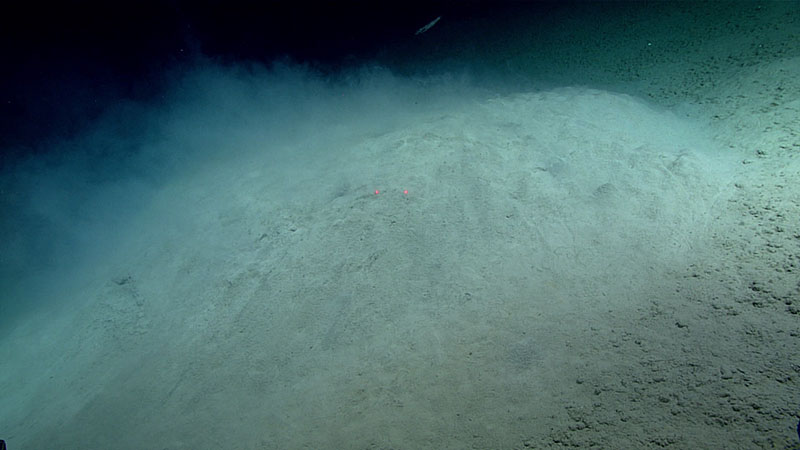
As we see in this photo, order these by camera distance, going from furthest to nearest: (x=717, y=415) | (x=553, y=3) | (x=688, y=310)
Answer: (x=553, y=3)
(x=688, y=310)
(x=717, y=415)

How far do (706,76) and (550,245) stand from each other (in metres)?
3.10

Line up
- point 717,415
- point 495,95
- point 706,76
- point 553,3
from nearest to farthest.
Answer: point 717,415
point 706,76
point 495,95
point 553,3

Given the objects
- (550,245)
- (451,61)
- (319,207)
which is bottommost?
(550,245)

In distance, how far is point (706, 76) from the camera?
13.0ft

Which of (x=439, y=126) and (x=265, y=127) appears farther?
(x=265, y=127)

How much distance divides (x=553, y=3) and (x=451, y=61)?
7.23 feet

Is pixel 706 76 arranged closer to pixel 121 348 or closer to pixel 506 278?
pixel 506 278

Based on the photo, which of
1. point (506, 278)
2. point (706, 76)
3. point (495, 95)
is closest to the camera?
point (506, 278)

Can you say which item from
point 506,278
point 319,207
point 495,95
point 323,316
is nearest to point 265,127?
point 319,207

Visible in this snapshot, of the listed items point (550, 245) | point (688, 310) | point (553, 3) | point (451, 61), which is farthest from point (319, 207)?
point (553, 3)

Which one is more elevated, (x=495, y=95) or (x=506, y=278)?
(x=495, y=95)

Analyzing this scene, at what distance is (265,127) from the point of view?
18.9 ft

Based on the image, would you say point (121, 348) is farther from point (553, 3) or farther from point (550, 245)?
point (553, 3)

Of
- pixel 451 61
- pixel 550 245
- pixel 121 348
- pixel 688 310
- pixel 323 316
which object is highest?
pixel 451 61
